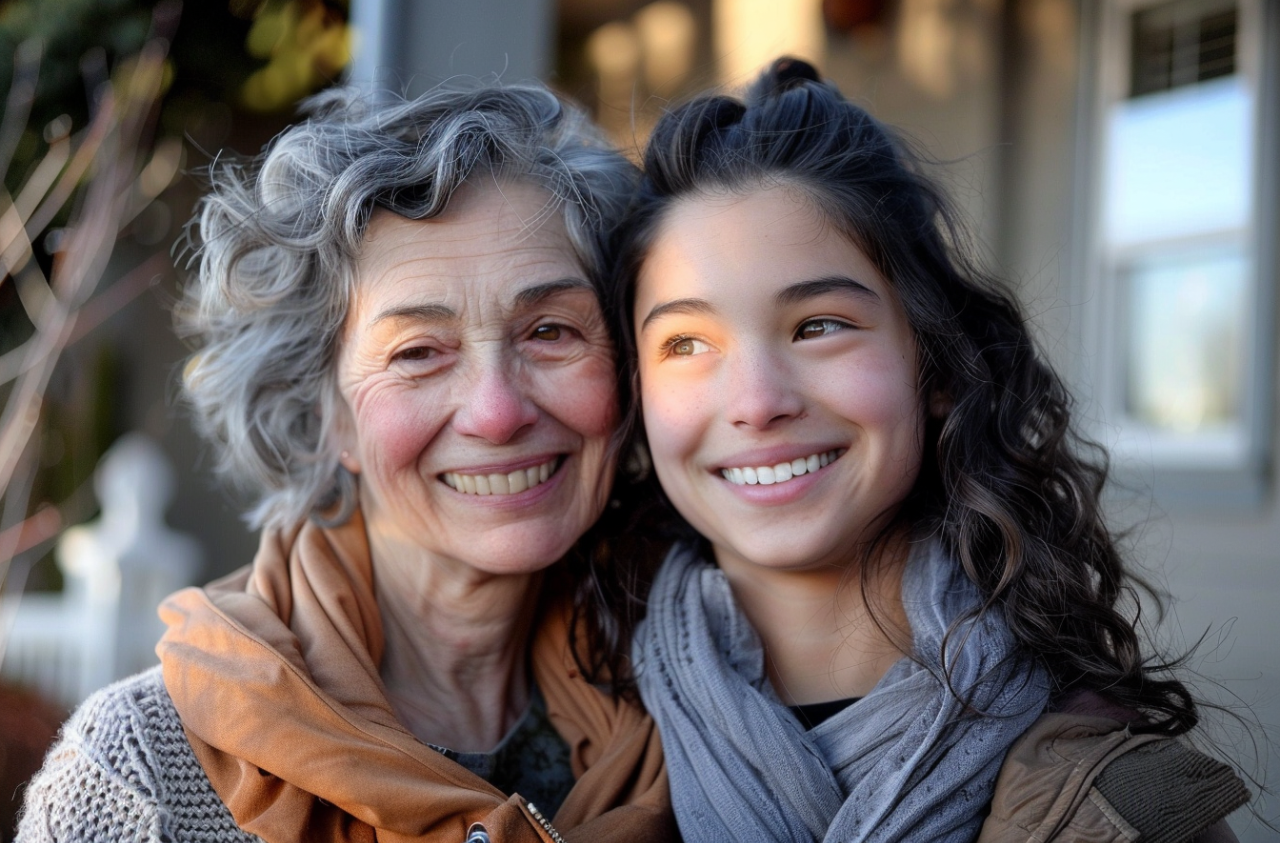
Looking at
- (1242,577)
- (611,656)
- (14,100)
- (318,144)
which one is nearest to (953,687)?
(611,656)

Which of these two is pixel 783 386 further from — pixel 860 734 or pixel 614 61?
pixel 614 61

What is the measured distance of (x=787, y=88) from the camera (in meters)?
2.06

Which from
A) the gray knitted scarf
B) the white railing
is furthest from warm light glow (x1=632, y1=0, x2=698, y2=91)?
the gray knitted scarf

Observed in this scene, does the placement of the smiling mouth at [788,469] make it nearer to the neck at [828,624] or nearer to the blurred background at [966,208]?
the neck at [828,624]

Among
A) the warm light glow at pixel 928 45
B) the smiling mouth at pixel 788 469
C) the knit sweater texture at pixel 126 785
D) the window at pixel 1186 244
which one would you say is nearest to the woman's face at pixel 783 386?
the smiling mouth at pixel 788 469

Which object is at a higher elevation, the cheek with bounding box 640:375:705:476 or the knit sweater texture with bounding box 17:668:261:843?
the cheek with bounding box 640:375:705:476

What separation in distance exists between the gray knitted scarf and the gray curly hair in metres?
0.73

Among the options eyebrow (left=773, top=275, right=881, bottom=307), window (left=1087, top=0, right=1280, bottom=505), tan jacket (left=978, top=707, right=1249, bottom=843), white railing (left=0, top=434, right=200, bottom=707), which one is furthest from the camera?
window (left=1087, top=0, right=1280, bottom=505)

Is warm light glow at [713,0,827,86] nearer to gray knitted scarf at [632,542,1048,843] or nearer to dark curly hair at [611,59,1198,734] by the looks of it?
dark curly hair at [611,59,1198,734]

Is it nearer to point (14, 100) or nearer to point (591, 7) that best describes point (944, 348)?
point (14, 100)

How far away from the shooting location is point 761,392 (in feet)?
5.51

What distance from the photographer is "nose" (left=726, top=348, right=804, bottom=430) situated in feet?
5.52

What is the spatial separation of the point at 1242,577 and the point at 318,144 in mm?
4223

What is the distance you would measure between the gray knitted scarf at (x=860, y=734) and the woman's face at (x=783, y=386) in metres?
0.19
